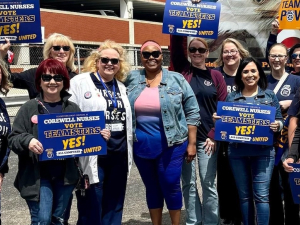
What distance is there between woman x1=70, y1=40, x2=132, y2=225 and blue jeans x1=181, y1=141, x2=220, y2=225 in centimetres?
78

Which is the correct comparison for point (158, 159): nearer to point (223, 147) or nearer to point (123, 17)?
point (223, 147)

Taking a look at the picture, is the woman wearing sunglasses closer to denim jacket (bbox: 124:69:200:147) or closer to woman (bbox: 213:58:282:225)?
denim jacket (bbox: 124:69:200:147)

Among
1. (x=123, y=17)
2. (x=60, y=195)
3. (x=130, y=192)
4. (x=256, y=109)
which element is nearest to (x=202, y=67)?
(x=256, y=109)

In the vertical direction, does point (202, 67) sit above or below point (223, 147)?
above

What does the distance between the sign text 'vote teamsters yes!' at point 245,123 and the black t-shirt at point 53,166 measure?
5.18ft

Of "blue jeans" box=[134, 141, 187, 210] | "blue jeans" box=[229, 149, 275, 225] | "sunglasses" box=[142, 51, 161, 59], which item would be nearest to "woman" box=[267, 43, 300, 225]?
→ "blue jeans" box=[229, 149, 275, 225]

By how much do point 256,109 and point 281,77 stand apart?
739mm

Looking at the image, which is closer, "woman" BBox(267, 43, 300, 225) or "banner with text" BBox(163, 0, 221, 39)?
"woman" BBox(267, 43, 300, 225)

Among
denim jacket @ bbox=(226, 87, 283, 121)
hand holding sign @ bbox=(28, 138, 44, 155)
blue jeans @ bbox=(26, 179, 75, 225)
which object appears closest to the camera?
hand holding sign @ bbox=(28, 138, 44, 155)

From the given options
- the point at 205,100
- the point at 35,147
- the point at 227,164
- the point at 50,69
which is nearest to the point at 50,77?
the point at 50,69

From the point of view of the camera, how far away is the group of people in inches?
156

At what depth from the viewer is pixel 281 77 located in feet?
16.0

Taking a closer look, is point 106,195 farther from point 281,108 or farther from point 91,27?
point 91,27

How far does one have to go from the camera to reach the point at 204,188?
16.2 feet
